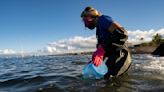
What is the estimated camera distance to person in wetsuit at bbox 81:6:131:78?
7164 millimetres

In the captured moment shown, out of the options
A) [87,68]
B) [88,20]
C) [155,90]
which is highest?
[88,20]

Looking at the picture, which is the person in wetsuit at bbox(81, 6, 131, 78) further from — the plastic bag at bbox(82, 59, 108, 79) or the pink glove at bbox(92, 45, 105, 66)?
the plastic bag at bbox(82, 59, 108, 79)

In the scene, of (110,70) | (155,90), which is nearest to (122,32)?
(110,70)

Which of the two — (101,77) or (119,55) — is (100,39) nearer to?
(119,55)

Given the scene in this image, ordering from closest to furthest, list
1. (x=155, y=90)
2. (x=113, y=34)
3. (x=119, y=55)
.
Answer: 1. (x=155, y=90)
2. (x=113, y=34)
3. (x=119, y=55)

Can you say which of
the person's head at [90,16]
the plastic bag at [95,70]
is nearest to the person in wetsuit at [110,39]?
the person's head at [90,16]

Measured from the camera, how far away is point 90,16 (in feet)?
24.7

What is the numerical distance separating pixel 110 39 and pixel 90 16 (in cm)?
89

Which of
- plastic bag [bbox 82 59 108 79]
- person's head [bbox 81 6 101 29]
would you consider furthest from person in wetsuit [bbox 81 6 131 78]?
plastic bag [bbox 82 59 108 79]

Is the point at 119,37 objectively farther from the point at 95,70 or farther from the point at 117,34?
the point at 95,70

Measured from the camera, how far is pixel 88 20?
7570mm

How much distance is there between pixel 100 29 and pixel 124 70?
1.56 metres

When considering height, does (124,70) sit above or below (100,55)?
below

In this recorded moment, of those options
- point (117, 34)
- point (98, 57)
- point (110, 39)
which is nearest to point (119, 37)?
point (117, 34)
